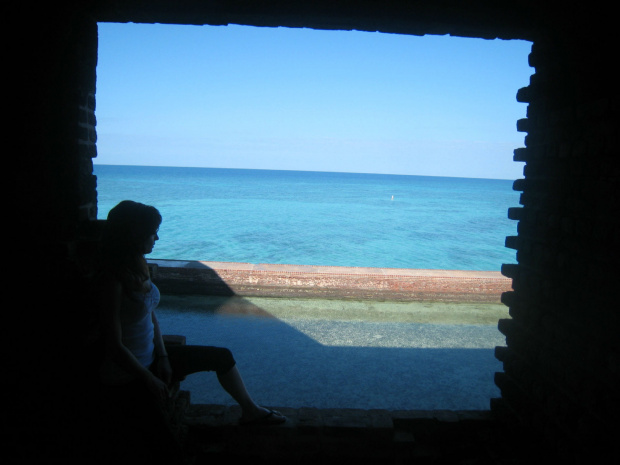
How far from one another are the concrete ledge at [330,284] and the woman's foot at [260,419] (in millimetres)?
5822

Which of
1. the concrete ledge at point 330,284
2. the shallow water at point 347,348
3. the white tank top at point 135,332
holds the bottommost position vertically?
the shallow water at point 347,348

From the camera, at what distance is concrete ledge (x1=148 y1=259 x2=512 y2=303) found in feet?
28.3

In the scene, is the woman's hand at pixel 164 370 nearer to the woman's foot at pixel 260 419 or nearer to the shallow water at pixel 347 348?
the woman's foot at pixel 260 419

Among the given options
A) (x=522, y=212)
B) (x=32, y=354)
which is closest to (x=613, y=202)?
(x=522, y=212)

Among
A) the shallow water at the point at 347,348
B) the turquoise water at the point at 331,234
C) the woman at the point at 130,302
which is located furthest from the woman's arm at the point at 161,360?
the turquoise water at the point at 331,234

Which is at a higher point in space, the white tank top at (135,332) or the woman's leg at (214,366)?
the white tank top at (135,332)

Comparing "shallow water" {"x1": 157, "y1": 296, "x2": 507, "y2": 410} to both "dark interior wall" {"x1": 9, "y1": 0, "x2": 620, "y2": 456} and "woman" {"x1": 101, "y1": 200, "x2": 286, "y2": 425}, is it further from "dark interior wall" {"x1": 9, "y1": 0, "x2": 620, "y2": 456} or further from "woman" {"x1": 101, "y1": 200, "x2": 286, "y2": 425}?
"woman" {"x1": 101, "y1": 200, "x2": 286, "y2": 425}

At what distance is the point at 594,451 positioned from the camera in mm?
1980

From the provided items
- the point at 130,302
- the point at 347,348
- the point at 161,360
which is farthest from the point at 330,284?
the point at 130,302

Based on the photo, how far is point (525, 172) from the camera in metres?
2.85

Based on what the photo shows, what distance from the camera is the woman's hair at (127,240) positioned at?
218cm

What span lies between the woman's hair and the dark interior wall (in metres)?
0.45

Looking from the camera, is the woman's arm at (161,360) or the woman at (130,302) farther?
the woman's arm at (161,360)

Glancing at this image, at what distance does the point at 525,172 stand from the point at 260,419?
2431 millimetres
